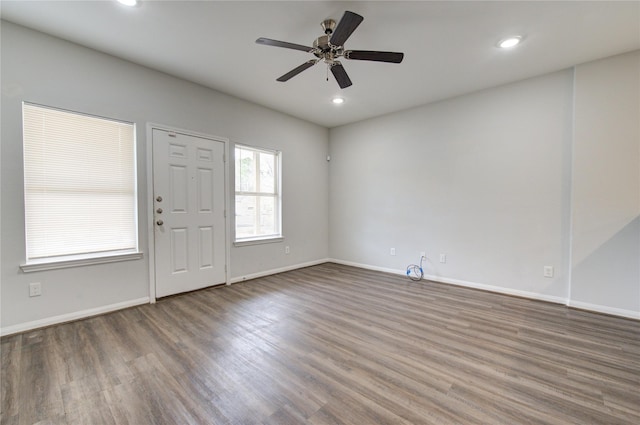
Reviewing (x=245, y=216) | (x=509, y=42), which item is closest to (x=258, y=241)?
(x=245, y=216)

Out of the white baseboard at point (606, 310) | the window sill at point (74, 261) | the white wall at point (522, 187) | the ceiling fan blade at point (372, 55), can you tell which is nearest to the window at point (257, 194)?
the window sill at point (74, 261)

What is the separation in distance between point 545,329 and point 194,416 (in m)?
2.99

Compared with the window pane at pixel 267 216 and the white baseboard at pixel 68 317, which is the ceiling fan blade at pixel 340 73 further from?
the white baseboard at pixel 68 317

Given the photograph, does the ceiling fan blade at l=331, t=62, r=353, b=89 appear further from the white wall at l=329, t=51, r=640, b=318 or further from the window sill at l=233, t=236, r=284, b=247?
the window sill at l=233, t=236, r=284, b=247

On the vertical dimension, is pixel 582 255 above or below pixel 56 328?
above

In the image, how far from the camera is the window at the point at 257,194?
409 cm

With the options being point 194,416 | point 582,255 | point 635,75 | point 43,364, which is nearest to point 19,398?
point 43,364

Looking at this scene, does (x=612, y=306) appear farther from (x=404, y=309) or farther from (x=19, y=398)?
(x=19, y=398)

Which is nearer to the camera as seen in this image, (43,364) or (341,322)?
(43,364)

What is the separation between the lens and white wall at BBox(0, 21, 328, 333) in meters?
2.30

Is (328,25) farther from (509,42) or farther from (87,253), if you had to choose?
(87,253)

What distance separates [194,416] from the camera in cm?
144

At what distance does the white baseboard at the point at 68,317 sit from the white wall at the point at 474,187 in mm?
3541

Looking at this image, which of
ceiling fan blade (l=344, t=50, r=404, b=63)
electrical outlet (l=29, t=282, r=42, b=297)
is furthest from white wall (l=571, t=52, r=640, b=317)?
electrical outlet (l=29, t=282, r=42, b=297)
